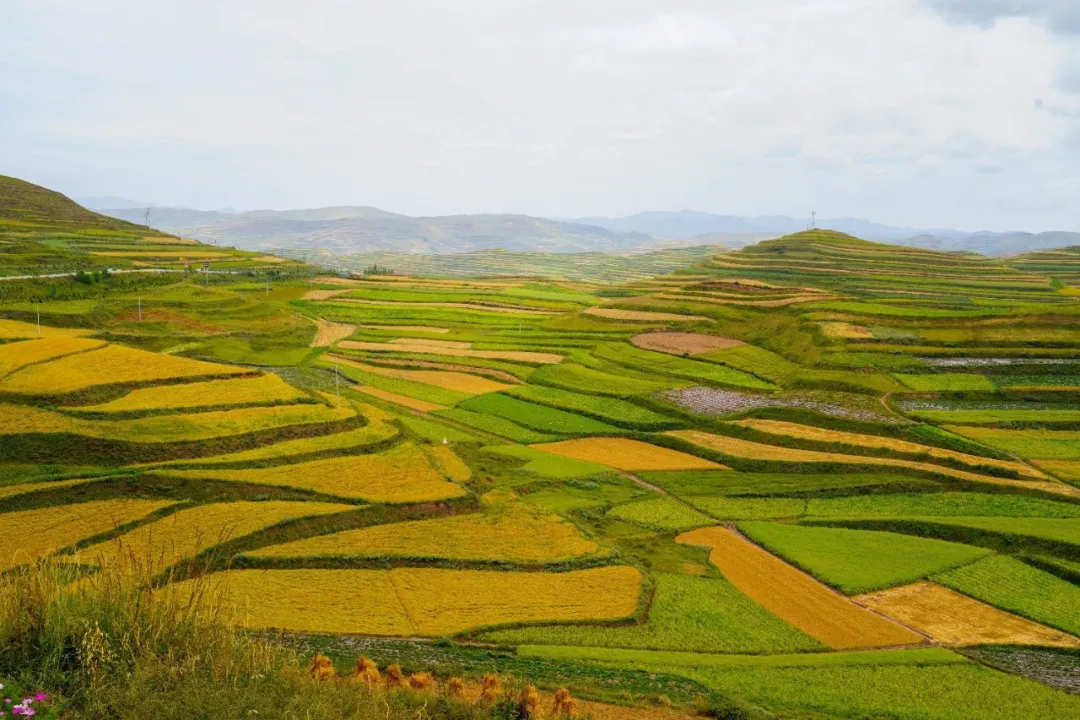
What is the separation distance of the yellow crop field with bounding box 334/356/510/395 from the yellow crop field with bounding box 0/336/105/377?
23.2m

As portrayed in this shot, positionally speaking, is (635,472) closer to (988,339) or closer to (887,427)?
(887,427)

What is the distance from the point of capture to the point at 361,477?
114 feet

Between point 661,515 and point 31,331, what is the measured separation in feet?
147

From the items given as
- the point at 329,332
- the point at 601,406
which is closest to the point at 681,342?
the point at 601,406

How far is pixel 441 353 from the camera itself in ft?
236

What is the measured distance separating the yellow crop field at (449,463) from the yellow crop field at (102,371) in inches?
526

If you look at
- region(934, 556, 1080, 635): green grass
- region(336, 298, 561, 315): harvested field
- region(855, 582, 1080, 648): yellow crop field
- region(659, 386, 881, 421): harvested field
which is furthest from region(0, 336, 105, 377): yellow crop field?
region(336, 298, 561, 315): harvested field

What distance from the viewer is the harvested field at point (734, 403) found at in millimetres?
48906

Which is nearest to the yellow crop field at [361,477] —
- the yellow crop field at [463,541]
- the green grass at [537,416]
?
the yellow crop field at [463,541]

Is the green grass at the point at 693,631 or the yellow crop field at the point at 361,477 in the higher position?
the yellow crop field at the point at 361,477

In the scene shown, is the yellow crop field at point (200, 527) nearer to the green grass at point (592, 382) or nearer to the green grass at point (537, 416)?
the green grass at point (537, 416)

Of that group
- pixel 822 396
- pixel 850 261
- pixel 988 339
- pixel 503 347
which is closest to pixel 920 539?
pixel 822 396

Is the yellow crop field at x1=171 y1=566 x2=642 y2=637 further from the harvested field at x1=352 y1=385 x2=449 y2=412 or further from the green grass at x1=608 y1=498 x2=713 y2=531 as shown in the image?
the harvested field at x1=352 y1=385 x2=449 y2=412

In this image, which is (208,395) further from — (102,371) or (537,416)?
(537,416)
